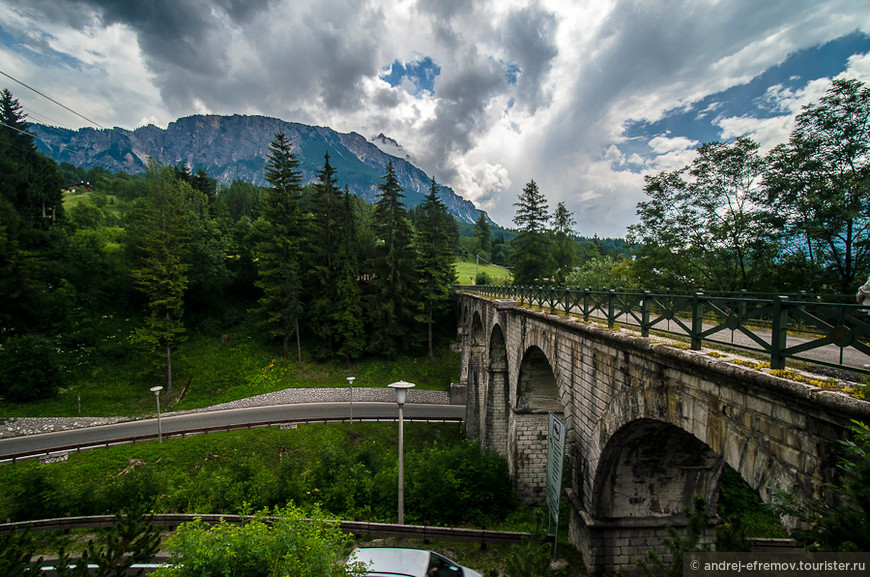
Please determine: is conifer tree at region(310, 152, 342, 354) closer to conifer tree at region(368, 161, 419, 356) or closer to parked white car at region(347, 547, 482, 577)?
conifer tree at region(368, 161, 419, 356)

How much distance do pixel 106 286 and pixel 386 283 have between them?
24850 mm

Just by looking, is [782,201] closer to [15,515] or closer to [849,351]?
[849,351]

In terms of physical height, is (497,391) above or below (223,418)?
above

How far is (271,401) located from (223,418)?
3.26 metres

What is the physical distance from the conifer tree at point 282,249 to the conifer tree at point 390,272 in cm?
654

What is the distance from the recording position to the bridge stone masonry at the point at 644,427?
11.5 feet

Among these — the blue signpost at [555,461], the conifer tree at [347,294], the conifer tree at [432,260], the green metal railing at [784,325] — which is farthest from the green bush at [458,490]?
the conifer tree at [432,260]

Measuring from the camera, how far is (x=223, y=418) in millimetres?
22875

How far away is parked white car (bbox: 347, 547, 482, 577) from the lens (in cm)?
695

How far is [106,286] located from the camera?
30984 millimetres

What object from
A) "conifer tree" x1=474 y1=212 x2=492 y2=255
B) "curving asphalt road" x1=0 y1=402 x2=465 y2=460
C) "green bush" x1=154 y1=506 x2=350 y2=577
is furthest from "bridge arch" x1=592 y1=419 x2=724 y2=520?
"conifer tree" x1=474 y1=212 x2=492 y2=255

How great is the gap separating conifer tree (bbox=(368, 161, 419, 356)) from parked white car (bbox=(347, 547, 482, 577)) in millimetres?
23911

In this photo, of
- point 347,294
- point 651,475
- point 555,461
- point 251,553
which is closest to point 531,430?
point 555,461

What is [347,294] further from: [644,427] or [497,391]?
[644,427]
